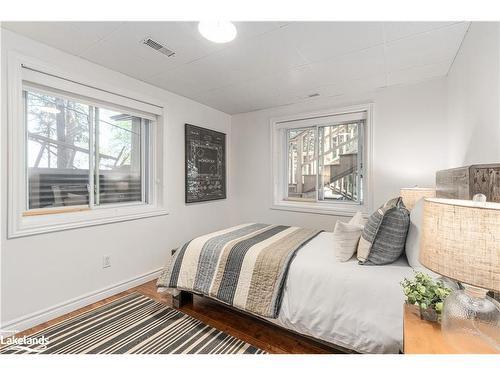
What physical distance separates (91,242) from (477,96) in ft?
11.2

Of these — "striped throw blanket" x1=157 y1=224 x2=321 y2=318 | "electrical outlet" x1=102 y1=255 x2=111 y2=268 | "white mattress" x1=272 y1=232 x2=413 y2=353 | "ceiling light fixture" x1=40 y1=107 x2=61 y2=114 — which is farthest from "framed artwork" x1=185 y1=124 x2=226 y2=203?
"white mattress" x1=272 y1=232 x2=413 y2=353

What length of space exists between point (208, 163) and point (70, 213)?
1.89 meters

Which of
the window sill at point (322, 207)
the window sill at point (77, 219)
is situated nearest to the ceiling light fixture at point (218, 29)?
the window sill at point (77, 219)

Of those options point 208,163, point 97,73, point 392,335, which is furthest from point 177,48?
point 392,335

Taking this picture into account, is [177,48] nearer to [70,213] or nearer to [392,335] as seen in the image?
[70,213]

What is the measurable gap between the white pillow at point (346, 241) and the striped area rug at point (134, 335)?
91 cm

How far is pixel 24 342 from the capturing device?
5.76 feet

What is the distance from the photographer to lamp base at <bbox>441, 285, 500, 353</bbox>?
0.80 meters

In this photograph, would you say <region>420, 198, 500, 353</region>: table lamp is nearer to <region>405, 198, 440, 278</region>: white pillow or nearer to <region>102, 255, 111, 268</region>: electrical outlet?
<region>405, 198, 440, 278</region>: white pillow

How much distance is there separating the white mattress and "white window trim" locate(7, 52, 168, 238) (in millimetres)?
1992

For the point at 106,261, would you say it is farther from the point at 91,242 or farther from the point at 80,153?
the point at 80,153

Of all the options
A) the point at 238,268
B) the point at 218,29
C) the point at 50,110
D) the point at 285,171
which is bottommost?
the point at 238,268

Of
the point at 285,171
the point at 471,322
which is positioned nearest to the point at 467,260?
the point at 471,322

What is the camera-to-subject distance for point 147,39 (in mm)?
1938
